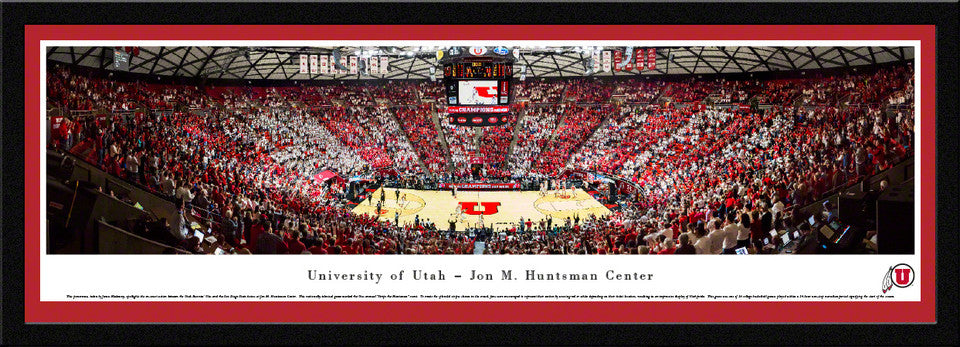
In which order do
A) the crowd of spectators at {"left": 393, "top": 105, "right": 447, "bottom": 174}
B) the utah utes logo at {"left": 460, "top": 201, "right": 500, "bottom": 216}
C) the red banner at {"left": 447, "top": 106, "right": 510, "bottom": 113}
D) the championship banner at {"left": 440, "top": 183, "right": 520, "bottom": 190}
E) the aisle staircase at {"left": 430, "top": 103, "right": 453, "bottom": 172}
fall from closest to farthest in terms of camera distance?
the red banner at {"left": 447, "top": 106, "right": 510, "bottom": 113}
the utah utes logo at {"left": 460, "top": 201, "right": 500, "bottom": 216}
the championship banner at {"left": 440, "top": 183, "right": 520, "bottom": 190}
the crowd of spectators at {"left": 393, "top": 105, "right": 447, "bottom": 174}
the aisle staircase at {"left": 430, "top": 103, "right": 453, "bottom": 172}

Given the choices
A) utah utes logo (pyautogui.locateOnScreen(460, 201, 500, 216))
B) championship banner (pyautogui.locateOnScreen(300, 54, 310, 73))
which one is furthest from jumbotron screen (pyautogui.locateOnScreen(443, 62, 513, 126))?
utah utes logo (pyautogui.locateOnScreen(460, 201, 500, 216))

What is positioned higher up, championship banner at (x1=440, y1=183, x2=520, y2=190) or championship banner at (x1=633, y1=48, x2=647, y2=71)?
championship banner at (x1=633, y1=48, x2=647, y2=71)

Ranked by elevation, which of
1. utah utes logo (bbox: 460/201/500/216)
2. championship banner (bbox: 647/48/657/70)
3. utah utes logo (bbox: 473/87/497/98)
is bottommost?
utah utes logo (bbox: 460/201/500/216)

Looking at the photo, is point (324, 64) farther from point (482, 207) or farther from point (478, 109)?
point (482, 207)

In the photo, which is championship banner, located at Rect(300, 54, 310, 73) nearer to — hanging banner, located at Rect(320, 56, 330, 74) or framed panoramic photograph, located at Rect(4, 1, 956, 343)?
hanging banner, located at Rect(320, 56, 330, 74)

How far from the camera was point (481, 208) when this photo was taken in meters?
18.9

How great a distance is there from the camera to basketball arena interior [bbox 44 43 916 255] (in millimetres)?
4551

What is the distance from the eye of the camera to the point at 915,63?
4.27 m

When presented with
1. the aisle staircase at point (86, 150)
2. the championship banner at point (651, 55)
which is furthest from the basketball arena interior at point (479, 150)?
the championship banner at point (651, 55)

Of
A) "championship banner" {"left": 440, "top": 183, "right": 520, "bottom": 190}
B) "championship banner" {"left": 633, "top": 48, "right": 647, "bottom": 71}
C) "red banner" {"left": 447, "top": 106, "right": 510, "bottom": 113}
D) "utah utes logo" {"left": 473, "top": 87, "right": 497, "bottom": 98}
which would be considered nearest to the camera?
"championship banner" {"left": 633, "top": 48, "right": 647, "bottom": 71}

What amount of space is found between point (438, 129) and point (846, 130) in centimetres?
1909

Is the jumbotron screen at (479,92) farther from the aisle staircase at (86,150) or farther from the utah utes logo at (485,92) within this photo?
the aisle staircase at (86,150)

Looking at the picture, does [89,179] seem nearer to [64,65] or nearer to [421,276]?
[64,65]
